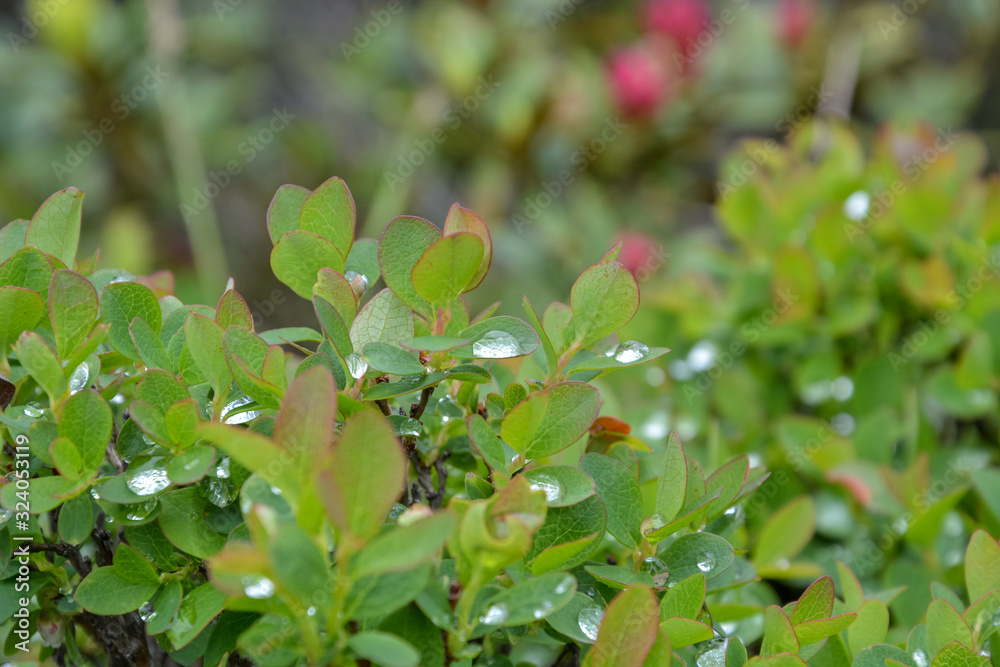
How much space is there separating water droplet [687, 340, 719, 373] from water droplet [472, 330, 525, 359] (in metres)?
0.80

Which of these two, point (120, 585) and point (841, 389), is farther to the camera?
point (841, 389)

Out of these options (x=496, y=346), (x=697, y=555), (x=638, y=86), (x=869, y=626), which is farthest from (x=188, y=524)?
(x=638, y=86)

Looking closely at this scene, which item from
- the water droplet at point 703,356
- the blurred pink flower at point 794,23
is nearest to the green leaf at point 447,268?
the water droplet at point 703,356

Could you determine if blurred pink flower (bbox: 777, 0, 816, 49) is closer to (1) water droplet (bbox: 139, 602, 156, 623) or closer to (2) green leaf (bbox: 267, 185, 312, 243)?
(2) green leaf (bbox: 267, 185, 312, 243)

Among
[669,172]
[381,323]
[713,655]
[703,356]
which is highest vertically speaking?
[381,323]

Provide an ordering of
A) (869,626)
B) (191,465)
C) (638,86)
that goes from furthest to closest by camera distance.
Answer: (638,86) → (869,626) → (191,465)

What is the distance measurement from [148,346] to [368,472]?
26 cm

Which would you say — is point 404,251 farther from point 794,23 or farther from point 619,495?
point 794,23

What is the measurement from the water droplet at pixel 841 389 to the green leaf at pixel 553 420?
2.60 feet

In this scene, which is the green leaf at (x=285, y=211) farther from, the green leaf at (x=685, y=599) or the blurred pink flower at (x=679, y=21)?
the blurred pink flower at (x=679, y=21)

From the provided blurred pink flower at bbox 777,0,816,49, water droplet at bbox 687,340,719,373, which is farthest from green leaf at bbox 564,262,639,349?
blurred pink flower at bbox 777,0,816,49

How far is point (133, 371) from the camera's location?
0.66 meters

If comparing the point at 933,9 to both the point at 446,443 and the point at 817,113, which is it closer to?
the point at 817,113

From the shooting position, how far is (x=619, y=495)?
582 millimetres
